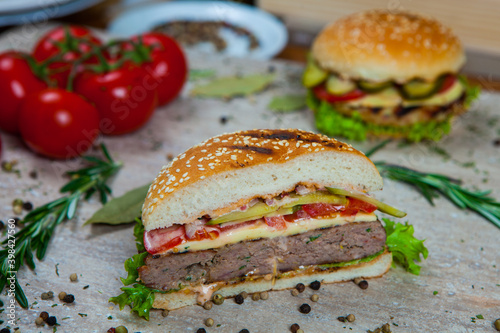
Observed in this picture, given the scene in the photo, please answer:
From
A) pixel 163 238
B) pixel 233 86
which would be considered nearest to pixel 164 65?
pixel 233 86

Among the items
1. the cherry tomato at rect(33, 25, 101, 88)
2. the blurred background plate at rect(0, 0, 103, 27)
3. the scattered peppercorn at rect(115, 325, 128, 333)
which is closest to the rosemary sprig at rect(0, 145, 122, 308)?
the scattered peppercorn at rect(115, 325, 128, 333)

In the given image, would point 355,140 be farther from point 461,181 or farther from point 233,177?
point 233,177

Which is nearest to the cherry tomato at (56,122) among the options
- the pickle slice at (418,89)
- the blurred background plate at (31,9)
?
the blurred background plate at (31,9)

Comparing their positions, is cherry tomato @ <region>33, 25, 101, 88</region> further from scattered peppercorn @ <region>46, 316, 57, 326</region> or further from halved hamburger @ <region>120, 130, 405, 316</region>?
scattered peppercorn @ <region>46, 316, 57, 326</region>

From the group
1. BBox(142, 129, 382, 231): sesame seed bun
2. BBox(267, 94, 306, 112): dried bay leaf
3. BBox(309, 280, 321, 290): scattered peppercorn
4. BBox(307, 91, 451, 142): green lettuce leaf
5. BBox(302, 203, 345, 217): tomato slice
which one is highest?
BBox(142, 129, 382, 231): sesame seed bun

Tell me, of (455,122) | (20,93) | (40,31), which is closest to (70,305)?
(20,93)
